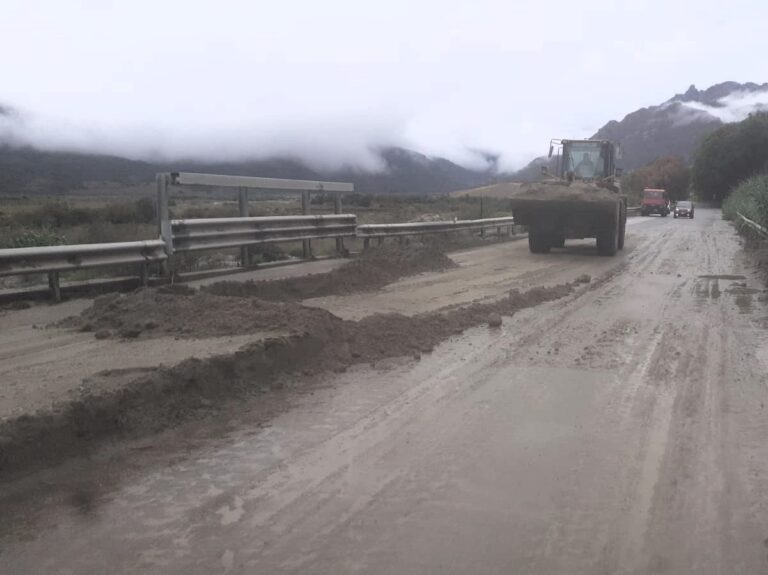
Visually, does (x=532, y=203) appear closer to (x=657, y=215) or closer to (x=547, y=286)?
(x=547, y=286)

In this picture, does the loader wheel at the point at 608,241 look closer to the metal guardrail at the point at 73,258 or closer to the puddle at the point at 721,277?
the puddle at the point at 721,277

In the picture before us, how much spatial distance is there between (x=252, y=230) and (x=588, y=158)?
13273mm

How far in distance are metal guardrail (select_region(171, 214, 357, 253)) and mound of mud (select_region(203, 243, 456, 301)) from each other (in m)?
0.93

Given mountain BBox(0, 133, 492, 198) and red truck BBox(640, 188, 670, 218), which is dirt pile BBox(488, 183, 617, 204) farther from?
red truck BBox(640, 188, 670, 218)

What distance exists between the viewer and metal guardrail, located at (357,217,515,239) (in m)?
16.2

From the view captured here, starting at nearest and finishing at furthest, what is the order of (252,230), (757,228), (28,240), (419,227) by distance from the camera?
(252,230) < (28,240) < (419,227) < (757,228)

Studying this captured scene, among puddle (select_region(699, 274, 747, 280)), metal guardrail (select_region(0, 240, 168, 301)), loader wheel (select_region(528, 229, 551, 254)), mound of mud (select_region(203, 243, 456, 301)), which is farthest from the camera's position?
loader wheel (select_region(528, 229, 551, 254))

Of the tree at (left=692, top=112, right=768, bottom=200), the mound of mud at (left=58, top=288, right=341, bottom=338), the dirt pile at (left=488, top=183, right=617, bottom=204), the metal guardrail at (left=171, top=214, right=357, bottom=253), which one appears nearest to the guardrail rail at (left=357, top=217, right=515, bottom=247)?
the metal guardrail at (left=171, top=214, right=357, bottom=253)

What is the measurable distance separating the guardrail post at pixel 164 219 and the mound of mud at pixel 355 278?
102 centimetres

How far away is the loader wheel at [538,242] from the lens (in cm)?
1828

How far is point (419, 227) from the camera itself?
1870 cm

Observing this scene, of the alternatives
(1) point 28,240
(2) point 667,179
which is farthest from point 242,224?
(2) point 667,179

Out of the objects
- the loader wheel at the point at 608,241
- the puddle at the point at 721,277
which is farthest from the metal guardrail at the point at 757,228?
the puddle at the point at 721,277

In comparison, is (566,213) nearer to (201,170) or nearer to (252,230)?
(252,230)
